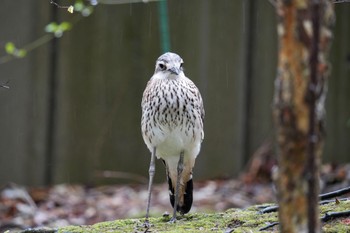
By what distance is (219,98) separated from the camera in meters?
8.52

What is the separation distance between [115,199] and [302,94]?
19.7 feet

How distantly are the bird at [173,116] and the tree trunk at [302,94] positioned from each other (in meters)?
2.60

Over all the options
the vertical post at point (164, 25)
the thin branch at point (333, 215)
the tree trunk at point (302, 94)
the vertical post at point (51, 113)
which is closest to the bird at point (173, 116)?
the thin branch at point (333, 215)

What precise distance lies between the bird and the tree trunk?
2.60m

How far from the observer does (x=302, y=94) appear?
87.7 inches

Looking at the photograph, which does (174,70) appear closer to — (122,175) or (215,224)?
(215,224)

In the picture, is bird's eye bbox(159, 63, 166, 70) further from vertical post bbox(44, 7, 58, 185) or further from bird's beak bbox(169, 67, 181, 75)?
vertical post bbox(44, 7, 58, 185)

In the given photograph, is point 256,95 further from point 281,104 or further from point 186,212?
point 281,104

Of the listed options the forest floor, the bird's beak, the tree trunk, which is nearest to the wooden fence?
the forest floor

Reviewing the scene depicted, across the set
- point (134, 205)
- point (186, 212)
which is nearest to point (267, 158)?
point (134, 205)

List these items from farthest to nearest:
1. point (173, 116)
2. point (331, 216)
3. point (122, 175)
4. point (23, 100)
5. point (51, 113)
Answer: point (122, 175), point (51, 113), point (23, 100), point (173, 116), point (331, 216)

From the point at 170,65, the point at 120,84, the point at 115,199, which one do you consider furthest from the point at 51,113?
the point at 170,65

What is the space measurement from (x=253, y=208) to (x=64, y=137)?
3918 mm

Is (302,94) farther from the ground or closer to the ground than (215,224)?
farther from the ground
